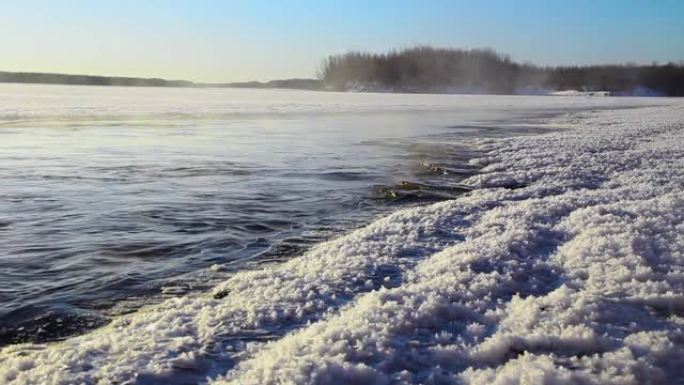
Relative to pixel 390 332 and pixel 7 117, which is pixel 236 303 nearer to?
pixel 390 332

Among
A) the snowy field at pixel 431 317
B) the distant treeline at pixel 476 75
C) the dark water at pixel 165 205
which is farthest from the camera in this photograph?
the distant treeline at pixel 476 75

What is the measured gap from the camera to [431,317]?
3.55m

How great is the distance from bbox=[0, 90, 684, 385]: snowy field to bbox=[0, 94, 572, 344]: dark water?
0.52 m

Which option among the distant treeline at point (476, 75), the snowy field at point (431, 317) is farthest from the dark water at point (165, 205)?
the distant treeline at point (476, 75)

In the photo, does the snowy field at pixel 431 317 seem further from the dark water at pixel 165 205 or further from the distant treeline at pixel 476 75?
the distant treeline at pixel 476 75

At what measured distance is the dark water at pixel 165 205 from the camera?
4594mm

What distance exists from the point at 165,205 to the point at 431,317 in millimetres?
5030

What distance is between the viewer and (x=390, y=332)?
11.0ft

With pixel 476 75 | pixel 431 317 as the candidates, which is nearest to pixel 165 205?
pixel 431 317

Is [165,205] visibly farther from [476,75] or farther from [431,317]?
[476,75]

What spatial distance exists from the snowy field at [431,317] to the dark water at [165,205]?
1.72ft

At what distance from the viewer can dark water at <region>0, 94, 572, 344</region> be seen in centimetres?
459

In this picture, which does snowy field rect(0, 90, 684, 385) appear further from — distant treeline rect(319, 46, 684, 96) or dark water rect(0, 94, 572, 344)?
distant treeline rect(319, 46, 684, 96)

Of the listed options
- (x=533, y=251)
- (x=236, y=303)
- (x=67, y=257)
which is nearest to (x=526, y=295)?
(x=533, y=251)
